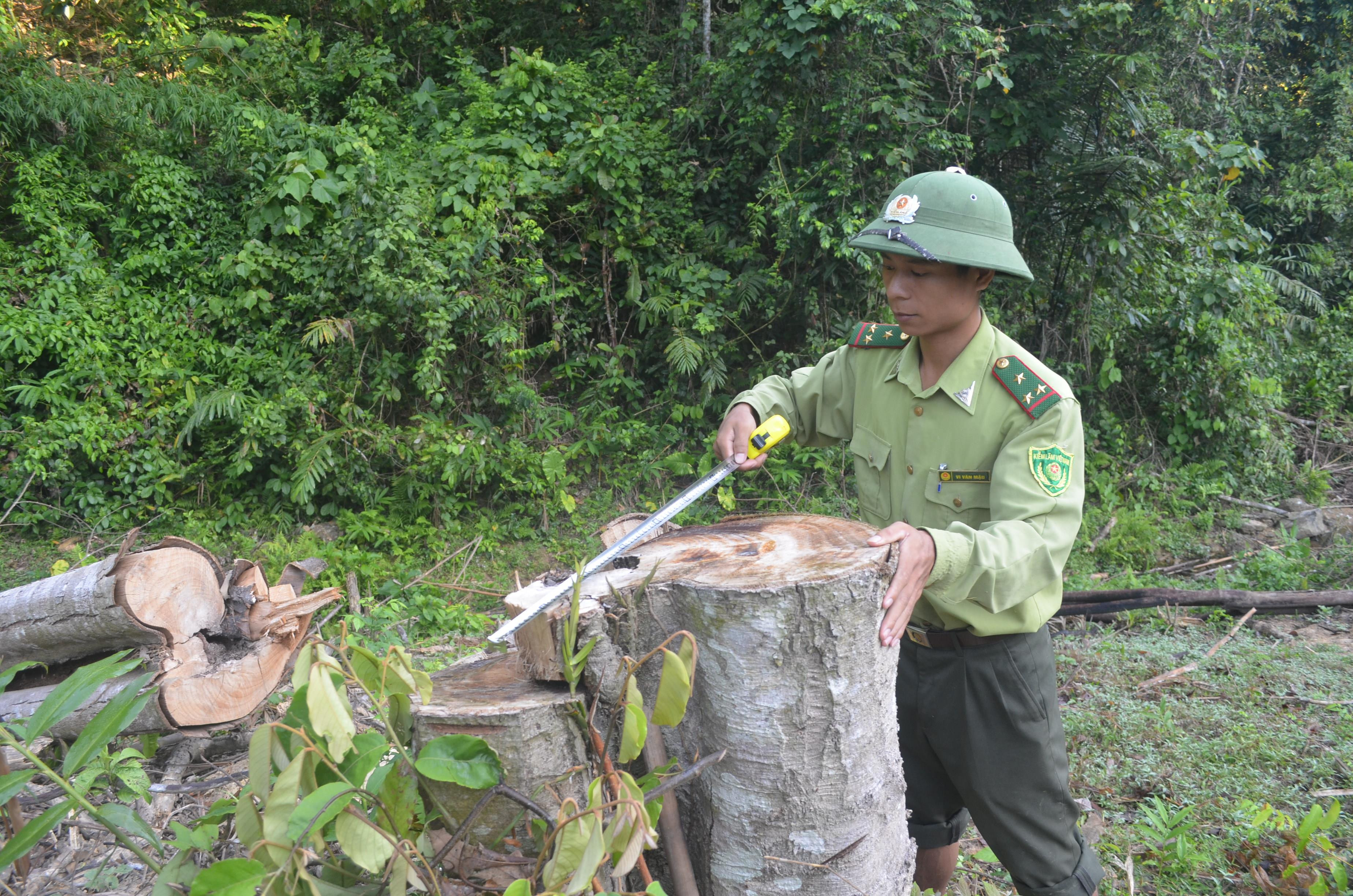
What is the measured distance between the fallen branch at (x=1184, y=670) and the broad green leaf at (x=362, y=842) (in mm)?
3636

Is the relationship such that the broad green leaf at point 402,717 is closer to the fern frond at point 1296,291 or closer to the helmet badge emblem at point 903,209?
the helmet badge emblem at point 903,209

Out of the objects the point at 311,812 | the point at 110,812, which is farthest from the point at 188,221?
the point at 311,812

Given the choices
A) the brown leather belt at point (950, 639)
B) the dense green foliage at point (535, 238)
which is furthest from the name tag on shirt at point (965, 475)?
the dense green foliage at point (535, 238)

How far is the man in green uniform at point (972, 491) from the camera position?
6.28ft

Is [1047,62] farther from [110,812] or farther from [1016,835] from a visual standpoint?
[110,812]

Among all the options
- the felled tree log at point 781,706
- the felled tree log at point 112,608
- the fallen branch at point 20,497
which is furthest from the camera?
the fallen branch at point 20,497

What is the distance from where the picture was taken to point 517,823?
1.52 metres

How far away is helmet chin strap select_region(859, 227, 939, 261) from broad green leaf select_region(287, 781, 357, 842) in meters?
1.50

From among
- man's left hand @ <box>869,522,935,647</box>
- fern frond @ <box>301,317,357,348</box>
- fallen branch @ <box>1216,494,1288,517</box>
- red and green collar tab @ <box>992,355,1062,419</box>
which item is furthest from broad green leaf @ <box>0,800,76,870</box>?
fallen branch @ <box>1216,494,1288,517</box>

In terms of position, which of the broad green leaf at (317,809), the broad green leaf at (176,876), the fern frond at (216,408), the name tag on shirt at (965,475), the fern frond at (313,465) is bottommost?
the fern frond at (313,465)

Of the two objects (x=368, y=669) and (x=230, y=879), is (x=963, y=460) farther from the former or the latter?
(x=230, y=879)

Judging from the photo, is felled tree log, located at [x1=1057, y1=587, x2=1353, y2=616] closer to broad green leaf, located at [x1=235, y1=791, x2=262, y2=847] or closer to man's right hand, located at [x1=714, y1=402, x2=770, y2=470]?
man's right hand, located at [x1=714, y1=402, x2=770, y2=470]

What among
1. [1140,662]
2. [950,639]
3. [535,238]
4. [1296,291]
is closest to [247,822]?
[950,639]

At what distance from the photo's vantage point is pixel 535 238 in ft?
18.6
